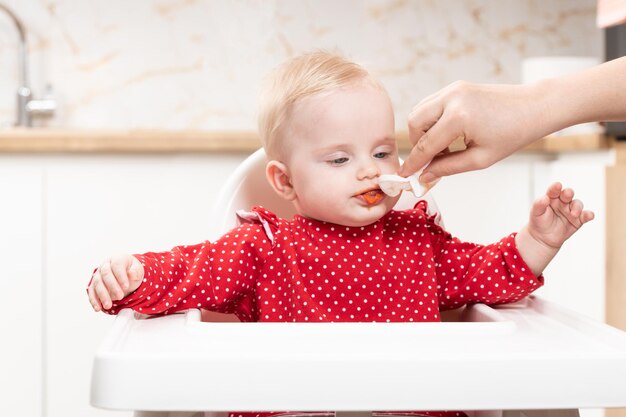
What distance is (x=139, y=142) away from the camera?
2.03 metres

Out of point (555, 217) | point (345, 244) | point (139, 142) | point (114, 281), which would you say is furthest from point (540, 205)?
point (139, 142)

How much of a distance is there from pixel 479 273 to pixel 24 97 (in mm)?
1693

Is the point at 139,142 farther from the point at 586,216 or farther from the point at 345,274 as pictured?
the point at 586,216

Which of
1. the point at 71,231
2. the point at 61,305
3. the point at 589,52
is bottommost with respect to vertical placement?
the point at 61,305

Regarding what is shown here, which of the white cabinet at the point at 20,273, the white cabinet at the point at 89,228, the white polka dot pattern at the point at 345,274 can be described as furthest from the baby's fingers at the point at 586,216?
the white cabinet at the point at 20,273

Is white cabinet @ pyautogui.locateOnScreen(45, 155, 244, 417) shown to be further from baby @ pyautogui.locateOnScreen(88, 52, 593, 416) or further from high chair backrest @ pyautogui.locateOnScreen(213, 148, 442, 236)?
baby @ pyautogui.locateOnScreen(88, 52, 593, 416)

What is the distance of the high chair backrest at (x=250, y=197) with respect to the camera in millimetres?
1314

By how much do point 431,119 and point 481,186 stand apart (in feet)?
3.87

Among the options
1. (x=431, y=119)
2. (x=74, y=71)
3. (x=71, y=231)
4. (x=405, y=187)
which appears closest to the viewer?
(x=431, y=119)

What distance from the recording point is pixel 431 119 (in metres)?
1.03

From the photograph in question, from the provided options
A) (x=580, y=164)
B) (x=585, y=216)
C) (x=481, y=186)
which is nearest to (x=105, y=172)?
(x=481, y=186)

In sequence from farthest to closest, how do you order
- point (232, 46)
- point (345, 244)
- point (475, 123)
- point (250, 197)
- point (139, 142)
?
point (232, 46) < point (139, 142) < point (250, 197) < point (345, 244) < point (475, 123)

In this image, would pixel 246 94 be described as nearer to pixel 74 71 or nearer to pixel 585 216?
pixel 74 71

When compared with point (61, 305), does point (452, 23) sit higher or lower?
higher
